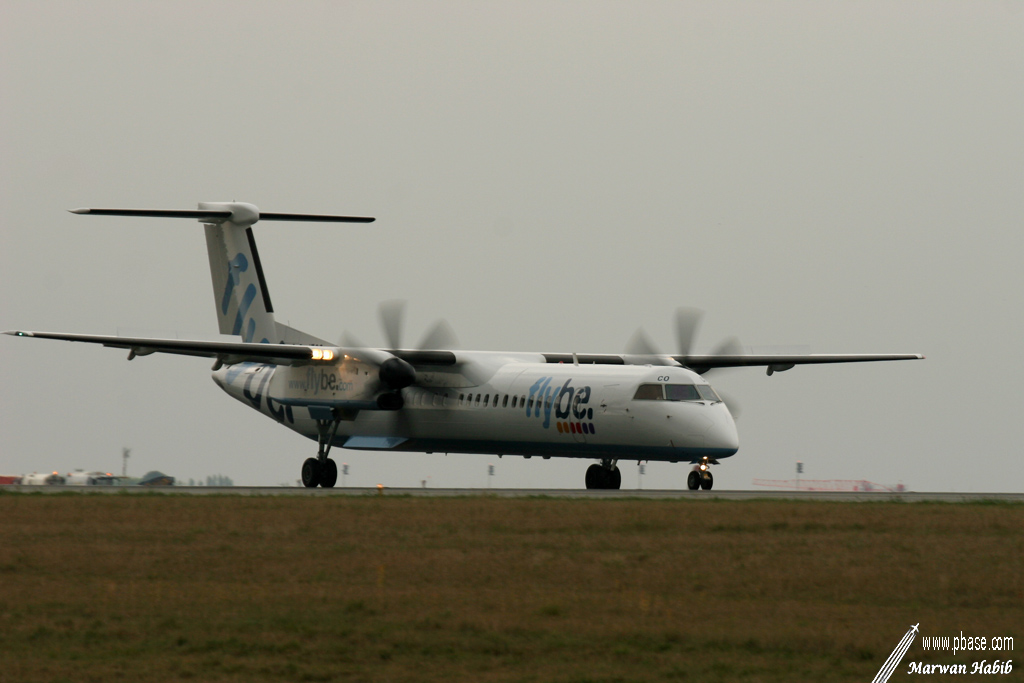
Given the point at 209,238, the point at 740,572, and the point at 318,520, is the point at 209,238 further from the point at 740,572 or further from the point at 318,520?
→ the point at 740,572

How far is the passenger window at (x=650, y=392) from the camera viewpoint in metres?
28.5

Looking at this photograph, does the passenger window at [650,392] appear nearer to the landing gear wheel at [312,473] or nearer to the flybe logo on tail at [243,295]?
the landing gear wheel at [312,473]

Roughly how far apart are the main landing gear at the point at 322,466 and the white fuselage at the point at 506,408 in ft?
0.70

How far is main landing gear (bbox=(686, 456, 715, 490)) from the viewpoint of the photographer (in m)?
28.5

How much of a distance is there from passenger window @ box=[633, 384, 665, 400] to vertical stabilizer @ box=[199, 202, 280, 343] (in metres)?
12.3

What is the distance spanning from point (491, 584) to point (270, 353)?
1852 cm

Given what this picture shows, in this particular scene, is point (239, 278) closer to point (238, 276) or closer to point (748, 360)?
point (238, 276)

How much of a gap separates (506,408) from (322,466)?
614cm

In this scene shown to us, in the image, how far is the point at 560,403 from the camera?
98.8 feet

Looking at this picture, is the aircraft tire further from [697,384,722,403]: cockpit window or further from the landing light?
[697,384,722,403]: cockpit window

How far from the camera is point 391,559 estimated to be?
15789mm

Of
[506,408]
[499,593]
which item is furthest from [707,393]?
[499,593]

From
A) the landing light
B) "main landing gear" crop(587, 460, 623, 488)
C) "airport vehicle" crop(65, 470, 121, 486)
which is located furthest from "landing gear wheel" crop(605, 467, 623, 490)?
"airport vehicle" crop(65, 470, 121, 486)

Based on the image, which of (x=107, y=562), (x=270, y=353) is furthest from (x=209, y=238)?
(x=107, y=562)
